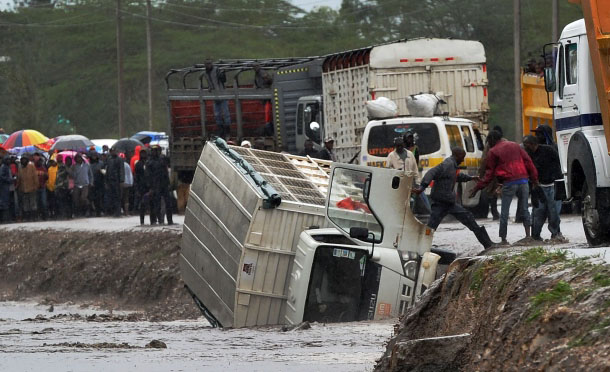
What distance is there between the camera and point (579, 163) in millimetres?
16234

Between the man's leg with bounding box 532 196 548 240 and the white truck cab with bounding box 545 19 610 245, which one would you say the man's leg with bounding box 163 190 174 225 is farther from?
the white truck cab with bounding box 545 19 610 245

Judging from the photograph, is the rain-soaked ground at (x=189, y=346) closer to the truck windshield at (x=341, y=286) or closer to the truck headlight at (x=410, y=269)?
the truck windshield at (x=341, y=286)

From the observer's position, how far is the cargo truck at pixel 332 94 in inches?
1049

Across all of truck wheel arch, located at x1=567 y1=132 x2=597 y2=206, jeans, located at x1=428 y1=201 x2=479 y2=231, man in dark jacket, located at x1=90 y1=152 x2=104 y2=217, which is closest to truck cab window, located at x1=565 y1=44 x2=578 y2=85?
truck wheel arch, located at x1=567 y1=132 x2=597 y2=206

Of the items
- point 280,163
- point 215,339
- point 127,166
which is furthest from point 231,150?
point 127,166

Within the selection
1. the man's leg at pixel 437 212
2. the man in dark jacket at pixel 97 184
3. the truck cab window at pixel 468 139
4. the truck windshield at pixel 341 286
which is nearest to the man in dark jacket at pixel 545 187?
the man's leg at pixel 437 212

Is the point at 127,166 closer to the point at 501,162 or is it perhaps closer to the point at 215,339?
the point at 501,162

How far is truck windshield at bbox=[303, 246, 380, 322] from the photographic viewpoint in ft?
48.9

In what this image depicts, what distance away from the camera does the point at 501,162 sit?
18.2 meters

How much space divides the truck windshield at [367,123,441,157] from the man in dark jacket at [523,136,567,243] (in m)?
4.77

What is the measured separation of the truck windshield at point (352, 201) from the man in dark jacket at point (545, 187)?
149 inches

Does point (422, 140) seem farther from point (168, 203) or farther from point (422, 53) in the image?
point (168, 203)

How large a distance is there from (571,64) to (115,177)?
1824cm

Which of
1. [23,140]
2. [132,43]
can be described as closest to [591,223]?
[23,140]
